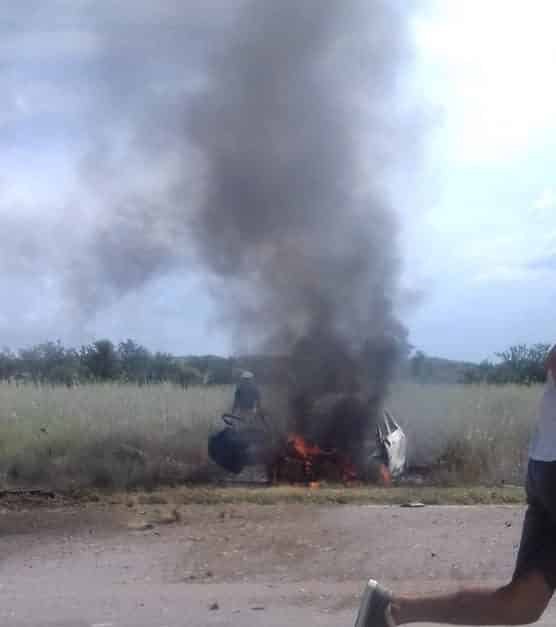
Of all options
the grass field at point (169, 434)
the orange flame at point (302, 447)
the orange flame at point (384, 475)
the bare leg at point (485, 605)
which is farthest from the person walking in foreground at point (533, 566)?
the orange flame at point (302, 447)

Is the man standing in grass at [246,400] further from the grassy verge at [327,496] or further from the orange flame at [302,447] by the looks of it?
the grassy verge at [327,496]

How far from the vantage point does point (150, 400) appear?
17.6m

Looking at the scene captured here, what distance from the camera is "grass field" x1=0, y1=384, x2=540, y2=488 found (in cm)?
1300

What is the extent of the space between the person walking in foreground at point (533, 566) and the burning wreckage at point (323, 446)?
8305 millimetres

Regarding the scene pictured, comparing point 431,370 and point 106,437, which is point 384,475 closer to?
point 106,437

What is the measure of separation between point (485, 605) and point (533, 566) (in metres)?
0.27

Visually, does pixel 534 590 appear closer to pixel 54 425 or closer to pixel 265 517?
pixel 265 517

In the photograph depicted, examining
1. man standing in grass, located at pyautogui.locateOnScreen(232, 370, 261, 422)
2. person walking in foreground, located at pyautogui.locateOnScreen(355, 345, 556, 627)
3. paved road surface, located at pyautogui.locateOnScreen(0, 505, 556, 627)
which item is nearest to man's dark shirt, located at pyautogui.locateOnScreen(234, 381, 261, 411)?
man standing in grass, located at pyautogui.locateOnScreen(232, 370, 261, 422)

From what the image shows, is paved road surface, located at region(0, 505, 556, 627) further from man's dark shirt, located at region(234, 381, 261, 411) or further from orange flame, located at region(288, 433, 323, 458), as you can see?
man's dark shirt, located at region(234, 381, 261, 411)

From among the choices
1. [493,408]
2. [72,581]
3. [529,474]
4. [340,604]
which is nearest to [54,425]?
[493,408]

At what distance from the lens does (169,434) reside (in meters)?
14.5

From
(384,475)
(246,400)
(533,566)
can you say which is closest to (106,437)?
(246,400)

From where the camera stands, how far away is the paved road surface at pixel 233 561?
6.45 metres

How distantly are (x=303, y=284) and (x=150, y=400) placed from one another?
3369mm
